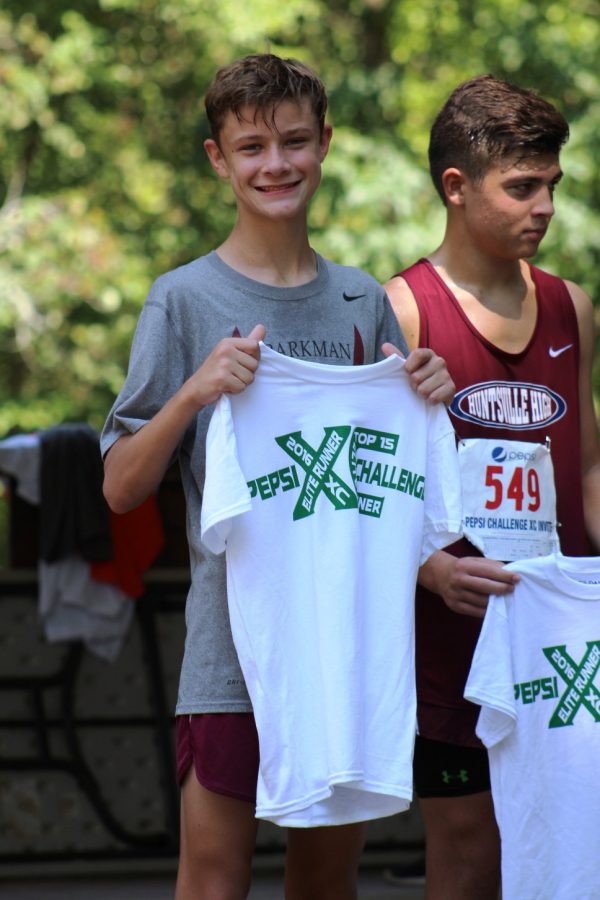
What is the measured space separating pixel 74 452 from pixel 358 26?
8.75 meters

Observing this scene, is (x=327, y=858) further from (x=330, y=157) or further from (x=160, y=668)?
(x=330, y=157)

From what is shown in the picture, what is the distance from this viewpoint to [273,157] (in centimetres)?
228

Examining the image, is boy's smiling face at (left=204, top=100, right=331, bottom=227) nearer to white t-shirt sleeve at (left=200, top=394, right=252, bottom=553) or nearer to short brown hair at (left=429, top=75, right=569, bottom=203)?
white t-shirt sleeve at (left=200, top=394, right=252, bottom=553)

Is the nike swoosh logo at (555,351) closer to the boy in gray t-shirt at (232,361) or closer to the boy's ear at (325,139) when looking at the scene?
the boy in gray t-shirt at (232,361)

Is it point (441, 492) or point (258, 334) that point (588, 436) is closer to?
point (441, 492)

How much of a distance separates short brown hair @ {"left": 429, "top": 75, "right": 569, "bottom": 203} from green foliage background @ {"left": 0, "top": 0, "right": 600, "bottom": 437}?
656cm

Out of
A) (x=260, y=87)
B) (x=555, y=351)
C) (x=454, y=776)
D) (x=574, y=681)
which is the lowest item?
(x=454, y=776)

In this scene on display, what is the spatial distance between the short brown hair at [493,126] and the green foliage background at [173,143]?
6.56 metres

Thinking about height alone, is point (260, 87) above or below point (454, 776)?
above

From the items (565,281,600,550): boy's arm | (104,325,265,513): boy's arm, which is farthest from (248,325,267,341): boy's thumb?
(565,281,600,550): boy's arm

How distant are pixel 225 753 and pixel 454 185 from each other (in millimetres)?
1289

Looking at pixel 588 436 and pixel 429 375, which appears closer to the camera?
pixel 429 375

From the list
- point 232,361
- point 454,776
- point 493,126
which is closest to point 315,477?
point 232,361

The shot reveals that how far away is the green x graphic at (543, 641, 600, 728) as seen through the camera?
2.51 metres
